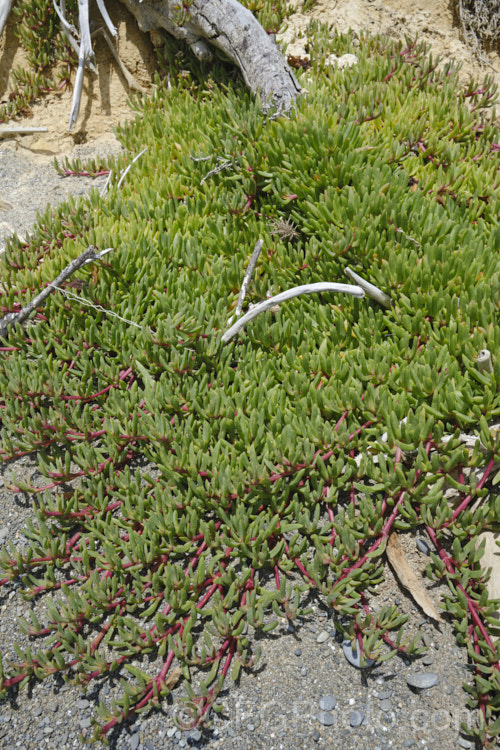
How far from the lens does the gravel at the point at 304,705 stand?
223cm

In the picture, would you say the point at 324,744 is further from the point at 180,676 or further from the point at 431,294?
the point at 431,294

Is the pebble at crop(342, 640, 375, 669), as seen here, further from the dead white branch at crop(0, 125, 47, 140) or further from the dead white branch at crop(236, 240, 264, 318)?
the dead white branch at crop(0, 125, 47, 140)

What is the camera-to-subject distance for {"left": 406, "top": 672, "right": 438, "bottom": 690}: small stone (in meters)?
2.30

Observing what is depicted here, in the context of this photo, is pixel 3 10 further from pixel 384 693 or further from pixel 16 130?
pixel 384 693

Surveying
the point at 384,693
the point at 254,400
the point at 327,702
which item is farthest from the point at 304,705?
the point at 254,400

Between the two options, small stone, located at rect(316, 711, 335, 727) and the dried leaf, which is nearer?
small stone, located at rect(316, 711, 335, 727)

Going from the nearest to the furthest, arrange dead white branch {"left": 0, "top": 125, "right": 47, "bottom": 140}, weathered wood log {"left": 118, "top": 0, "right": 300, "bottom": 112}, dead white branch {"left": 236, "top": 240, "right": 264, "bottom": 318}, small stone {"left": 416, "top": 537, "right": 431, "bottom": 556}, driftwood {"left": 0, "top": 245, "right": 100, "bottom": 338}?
1. small stone {"left": 416, "top": 537, "right": 431, "bottom": 556}
2. driftwood {"left": 0, "top": 245, "right": 100, "bottom": 338}
3. dead white branch {"left": 236, "top": 240, "right": 264, "bottom": 318}
4. weathered wood log {"left": 118, "top": 0, "right": 300, "bottom": 112}
5. dead white branch {"left": 0, "top": 125, "right": 47, "bottom": 140}

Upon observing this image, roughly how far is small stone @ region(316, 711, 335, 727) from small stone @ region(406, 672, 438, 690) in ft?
1.15

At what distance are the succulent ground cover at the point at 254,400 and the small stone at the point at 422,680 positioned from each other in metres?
0.13

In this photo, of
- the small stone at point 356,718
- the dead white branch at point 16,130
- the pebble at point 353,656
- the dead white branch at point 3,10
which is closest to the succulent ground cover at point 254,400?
the pebble at point 353,656

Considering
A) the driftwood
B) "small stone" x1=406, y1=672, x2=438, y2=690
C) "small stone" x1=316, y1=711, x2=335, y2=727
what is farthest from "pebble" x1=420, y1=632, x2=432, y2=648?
the driftwood

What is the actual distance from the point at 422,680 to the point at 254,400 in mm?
1502

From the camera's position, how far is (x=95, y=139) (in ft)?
18.5

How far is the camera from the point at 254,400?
120 inches
